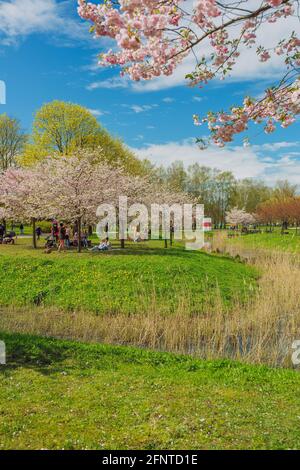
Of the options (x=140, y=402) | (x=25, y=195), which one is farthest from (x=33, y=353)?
(x=25, y=195)

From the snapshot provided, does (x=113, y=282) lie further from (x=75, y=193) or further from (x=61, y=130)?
(x=61, y=130)

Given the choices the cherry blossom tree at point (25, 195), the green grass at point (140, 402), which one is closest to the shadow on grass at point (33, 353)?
Result: the green grass at point (140, 402)

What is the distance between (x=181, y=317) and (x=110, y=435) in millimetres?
6632

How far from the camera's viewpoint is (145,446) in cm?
487

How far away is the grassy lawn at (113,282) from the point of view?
15.2 m

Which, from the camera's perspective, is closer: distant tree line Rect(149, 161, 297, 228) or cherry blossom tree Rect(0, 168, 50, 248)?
cherry blossom tree Rect(0, 168, 50, 248)

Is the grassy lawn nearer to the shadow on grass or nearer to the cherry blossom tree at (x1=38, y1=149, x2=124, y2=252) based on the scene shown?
the cherry blossom tree at (x1=38, y1=149, x2=124, y2=252)

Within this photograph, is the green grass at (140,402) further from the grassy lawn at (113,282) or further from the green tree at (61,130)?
the green tree at (61,130)

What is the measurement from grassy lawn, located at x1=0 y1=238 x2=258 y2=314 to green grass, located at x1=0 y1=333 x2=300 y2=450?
214 inches

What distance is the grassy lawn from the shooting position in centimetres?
1516

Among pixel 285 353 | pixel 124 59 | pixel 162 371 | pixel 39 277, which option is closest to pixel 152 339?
pixel 162 371

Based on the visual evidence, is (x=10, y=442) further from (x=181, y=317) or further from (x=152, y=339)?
(x=181, y=317)

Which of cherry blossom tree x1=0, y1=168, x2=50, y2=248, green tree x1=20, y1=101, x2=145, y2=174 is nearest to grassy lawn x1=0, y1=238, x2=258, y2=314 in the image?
cherry blossom tree x1=0, y1=168, x2=50, y2=248

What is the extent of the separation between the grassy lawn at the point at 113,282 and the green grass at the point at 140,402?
17.8ft
